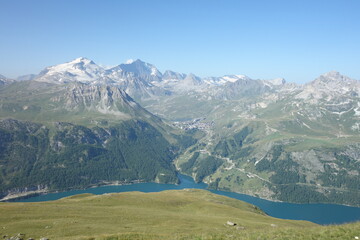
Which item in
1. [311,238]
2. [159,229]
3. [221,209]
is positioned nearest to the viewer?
[311,238]

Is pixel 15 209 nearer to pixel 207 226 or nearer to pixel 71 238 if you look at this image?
pixel 71 238

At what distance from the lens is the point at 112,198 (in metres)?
105

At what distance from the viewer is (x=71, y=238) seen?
5275 cm

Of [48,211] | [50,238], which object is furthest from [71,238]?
[48,211]

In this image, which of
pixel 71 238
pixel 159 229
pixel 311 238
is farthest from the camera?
pixel 159 229

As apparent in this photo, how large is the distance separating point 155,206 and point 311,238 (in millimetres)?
72980

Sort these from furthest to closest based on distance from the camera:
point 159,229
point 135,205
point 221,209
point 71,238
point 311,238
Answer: point 221,209
point 135,205
point 159,229
point 71,238
point 311,238

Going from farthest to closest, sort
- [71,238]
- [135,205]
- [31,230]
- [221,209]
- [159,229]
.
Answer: [221,209], [135,205], [159,229], [31,230], [71,238]

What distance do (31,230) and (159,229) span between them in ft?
94.7

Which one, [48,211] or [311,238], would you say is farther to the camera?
[48,211]

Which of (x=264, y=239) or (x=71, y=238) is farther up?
(x=264, y=239)

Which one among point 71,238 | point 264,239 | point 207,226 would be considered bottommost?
point 207,226

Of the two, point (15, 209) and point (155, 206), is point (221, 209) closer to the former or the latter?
point (155, 206)

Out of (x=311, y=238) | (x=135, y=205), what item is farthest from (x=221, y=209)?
(x=311, y=238)
